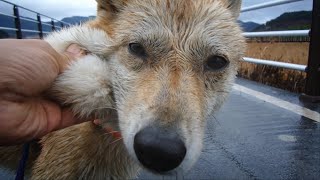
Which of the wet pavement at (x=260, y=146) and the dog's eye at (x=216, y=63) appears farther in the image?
the wet pavement at (x=260, y=146)

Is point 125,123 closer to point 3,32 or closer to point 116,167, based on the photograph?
point 116,167

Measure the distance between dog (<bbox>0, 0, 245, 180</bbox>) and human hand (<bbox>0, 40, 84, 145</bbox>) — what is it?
0.26ft

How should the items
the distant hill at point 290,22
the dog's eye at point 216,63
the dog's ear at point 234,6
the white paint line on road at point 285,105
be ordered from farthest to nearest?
the distant hill at point 290,22, the white paint line on road at point 285,105, the dog's ear at point 234,6, the dog's eye at point 216,63

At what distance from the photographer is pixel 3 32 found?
10.8 metres

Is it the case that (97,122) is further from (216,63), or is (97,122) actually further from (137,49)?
(216,63)

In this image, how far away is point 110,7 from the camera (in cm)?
298

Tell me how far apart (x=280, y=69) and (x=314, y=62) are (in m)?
1.76

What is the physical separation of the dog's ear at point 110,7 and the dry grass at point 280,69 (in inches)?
179

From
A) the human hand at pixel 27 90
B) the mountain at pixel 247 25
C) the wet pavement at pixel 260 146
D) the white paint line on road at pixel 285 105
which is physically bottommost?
the wet pavement at pixel 260 146

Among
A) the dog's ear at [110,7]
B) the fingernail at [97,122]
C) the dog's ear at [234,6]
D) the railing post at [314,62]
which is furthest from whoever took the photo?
the railing post at [314,62]

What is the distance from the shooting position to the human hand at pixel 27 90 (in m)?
1.89

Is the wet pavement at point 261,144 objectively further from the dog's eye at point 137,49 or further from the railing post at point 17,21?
the railing post at point 17,21

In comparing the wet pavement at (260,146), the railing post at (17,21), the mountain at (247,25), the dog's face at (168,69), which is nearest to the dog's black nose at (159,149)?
the dog's face at (168,69)

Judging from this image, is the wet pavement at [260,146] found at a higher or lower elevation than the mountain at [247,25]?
lower
